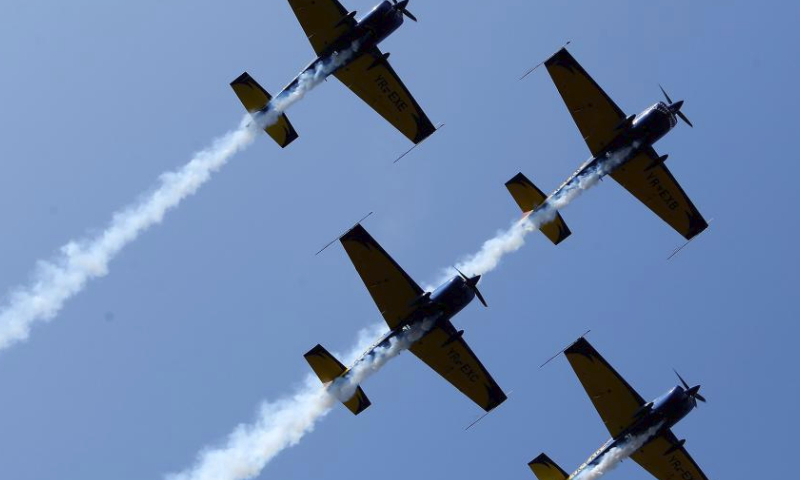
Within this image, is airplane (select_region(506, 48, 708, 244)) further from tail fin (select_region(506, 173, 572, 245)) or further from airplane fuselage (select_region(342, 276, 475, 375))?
airplane fuselage (select_region(342, 276, 475, 375))

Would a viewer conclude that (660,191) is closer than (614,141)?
No

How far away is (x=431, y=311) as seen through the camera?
243ft

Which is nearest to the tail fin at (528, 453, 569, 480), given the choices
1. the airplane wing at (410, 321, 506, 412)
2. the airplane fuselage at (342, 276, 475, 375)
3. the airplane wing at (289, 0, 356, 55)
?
the airplane wing at (410, 321, 506, 412)

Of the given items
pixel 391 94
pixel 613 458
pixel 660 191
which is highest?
pixel 391 94

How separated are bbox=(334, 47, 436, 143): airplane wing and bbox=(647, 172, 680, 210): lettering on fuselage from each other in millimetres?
12383

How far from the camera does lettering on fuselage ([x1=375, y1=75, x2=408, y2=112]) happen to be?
80.4 metres

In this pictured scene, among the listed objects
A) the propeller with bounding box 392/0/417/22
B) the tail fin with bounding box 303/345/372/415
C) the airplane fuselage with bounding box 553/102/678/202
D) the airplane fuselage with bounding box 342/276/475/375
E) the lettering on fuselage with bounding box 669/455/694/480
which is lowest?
the lettering on fuselage with bounding box 669/455/694/480

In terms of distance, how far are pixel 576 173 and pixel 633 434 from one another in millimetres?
14350

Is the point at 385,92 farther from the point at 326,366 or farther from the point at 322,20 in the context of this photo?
the point at 326,366

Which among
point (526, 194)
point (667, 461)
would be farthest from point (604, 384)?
point (526, 194)

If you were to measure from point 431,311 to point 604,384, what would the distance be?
10.5 metres

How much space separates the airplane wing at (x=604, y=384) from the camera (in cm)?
7675

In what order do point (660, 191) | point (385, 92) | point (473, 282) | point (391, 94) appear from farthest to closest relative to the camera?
point (391, 94) < point (385, 92) < point (660, 191) < point (473, 282)

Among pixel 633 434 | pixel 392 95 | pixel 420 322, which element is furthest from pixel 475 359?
pixel 392 95
